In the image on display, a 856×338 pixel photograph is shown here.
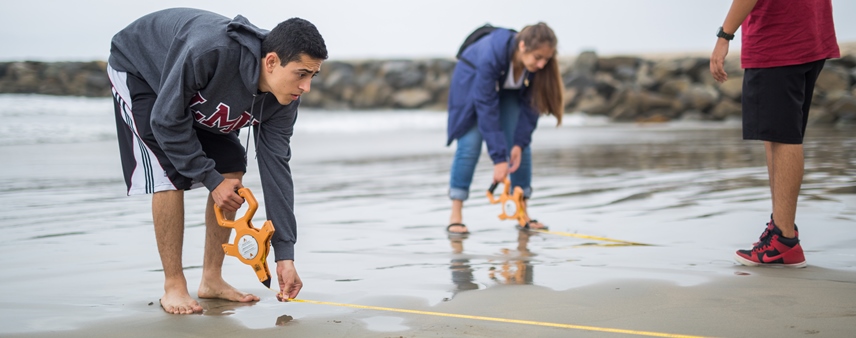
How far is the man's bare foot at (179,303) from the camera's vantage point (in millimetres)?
3170

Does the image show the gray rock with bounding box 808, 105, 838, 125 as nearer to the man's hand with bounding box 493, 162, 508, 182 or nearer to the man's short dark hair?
the man's hand with bounding box 493, 162, 508, 182

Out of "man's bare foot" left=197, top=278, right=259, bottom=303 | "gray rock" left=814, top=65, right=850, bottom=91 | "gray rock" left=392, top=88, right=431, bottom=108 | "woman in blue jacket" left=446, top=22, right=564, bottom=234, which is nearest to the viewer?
"man's bare foot" left=197, top=278, right=259, bottom=303

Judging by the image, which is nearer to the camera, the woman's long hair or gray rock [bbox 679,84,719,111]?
the woman's long hair

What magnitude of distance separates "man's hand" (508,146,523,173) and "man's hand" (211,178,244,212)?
104 inches

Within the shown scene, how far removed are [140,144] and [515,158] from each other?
9.13ft

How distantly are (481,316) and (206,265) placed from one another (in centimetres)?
119

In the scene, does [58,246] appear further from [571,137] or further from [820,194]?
[571,137]

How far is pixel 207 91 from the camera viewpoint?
3.10m

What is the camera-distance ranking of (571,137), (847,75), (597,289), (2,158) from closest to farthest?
(597,289) → (2,158) → (571,137) → (847,75)

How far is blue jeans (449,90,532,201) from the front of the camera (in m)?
5.58

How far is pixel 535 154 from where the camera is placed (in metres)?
10.6

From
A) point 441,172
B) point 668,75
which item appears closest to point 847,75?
point 668,75

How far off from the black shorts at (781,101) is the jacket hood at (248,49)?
2.25 m

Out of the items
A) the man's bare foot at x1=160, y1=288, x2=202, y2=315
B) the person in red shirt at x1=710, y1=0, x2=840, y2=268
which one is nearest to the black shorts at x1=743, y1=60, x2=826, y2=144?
the person in red shirt at x1=710, y1=0, x2=840, y2=268
